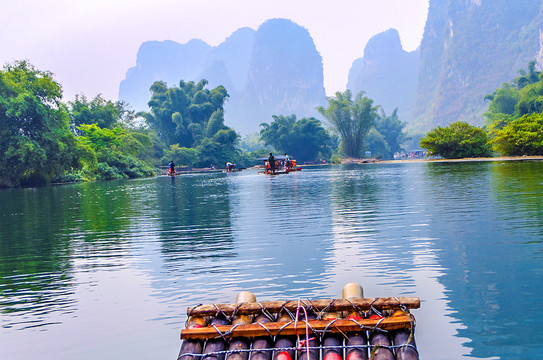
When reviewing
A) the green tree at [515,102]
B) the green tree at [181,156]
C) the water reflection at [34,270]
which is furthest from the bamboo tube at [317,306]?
the green tree at [181,156]

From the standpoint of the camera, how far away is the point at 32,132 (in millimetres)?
49562

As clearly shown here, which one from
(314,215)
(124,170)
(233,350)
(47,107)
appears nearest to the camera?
(233,350)

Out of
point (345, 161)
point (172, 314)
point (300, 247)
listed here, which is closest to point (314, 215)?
point (300, 247)

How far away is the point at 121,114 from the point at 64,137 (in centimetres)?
4858

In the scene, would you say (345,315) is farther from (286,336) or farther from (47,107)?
(47,107)

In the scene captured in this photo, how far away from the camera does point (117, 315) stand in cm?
687

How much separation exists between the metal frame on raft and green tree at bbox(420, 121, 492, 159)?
6026cm

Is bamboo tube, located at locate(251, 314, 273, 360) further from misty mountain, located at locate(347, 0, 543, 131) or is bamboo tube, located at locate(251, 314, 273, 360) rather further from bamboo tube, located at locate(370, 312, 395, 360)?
misty mountain, located at locate(347, 0, 543, 131)

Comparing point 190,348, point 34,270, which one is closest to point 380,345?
point 190,348

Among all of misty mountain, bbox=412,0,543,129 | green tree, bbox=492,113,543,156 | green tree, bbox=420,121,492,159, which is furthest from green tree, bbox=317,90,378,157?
misty mountain, bbox=412,0,543,129

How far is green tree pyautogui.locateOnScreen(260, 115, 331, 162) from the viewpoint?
348 feet

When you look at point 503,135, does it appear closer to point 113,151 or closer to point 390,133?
point 113,151

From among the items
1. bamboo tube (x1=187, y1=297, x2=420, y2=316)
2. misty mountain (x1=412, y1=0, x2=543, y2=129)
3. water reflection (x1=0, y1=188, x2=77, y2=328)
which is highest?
misty mountain (x1=412, y1=0, x2=543, y2=129)

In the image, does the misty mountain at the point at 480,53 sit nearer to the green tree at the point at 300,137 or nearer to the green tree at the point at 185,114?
the green tree at the point at 300,137
